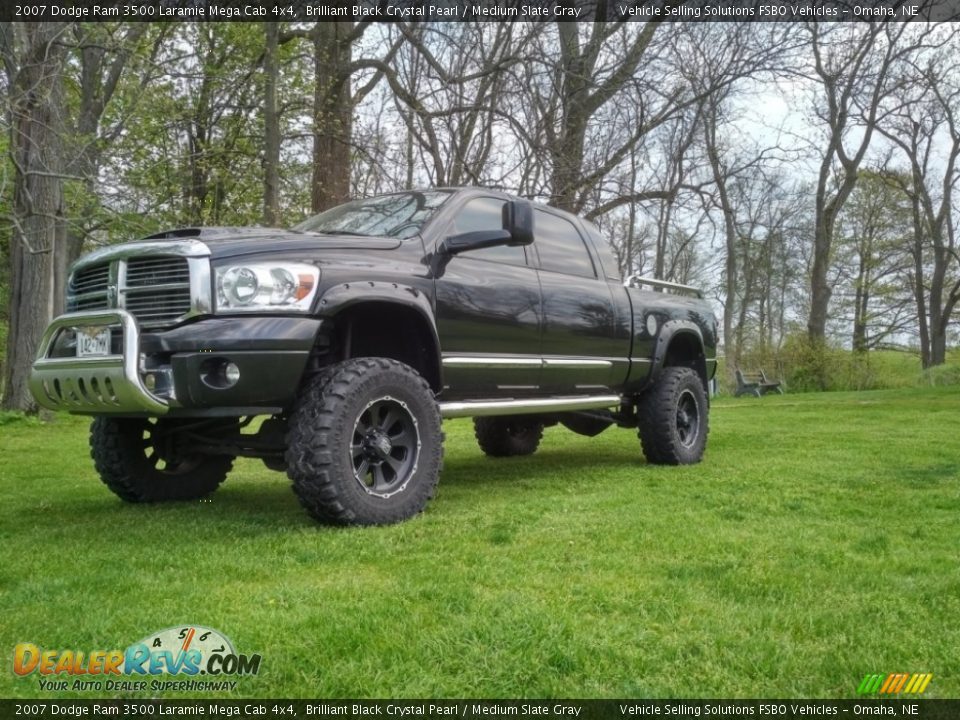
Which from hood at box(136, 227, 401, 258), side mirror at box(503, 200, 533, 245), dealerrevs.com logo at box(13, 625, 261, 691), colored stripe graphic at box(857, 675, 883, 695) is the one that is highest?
side mirror at box(503, 200, 533, 245)

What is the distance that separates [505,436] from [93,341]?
4.52m

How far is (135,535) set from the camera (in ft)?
14.4

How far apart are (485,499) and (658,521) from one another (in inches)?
52.9

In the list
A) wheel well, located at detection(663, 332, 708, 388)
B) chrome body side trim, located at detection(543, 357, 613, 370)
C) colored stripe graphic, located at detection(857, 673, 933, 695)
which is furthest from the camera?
wheel well, located at detection(663, 332, 708, 388)

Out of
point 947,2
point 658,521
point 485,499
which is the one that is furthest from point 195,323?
point 947,2

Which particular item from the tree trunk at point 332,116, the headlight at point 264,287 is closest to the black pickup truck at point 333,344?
the headlight at point 264,287

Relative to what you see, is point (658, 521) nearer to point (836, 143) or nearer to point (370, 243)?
point (370, 243)

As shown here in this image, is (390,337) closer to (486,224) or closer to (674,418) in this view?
(486,224)

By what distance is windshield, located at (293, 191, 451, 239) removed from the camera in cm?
536

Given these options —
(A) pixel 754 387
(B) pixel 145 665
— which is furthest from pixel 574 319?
(A) pixel 754 387

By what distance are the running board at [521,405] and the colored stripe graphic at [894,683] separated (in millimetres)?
3051

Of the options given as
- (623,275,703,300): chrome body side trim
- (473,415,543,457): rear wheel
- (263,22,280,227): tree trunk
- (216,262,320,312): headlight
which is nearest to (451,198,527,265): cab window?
(216,262,320,312): headlight

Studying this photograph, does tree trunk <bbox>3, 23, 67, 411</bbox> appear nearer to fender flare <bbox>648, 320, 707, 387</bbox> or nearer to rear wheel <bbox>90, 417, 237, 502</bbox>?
rear wheel <bbox>90, 417, 237, 502</bbox>

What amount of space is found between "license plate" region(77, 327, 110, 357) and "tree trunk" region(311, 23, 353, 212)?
843 cm
